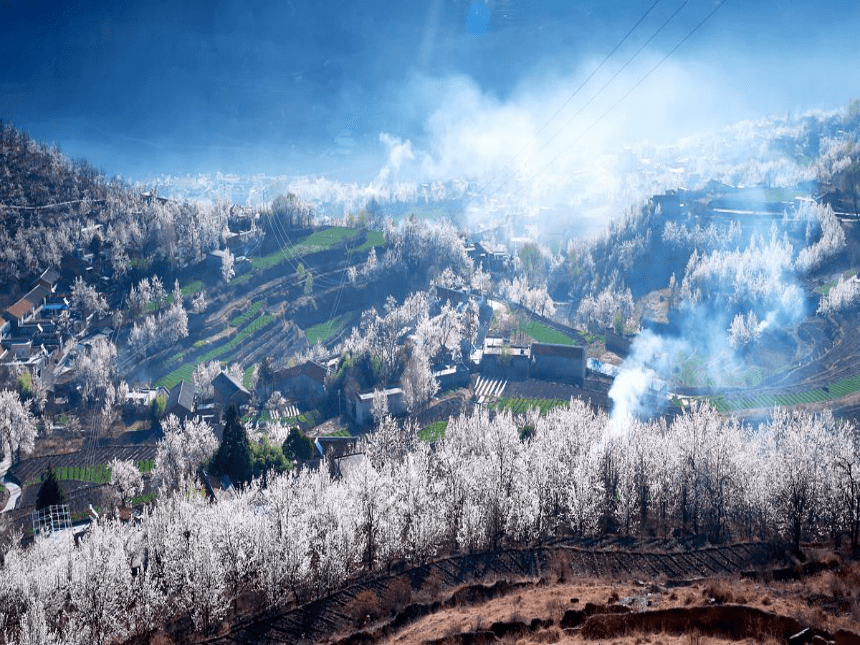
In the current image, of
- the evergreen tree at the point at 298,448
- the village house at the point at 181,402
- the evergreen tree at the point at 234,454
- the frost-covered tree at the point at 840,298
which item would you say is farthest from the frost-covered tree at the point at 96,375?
the frost-covered tree at the point at 840,298

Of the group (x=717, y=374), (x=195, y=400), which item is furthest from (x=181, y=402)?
(x=717, y=374)

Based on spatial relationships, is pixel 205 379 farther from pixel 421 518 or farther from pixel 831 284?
pixel 831 284

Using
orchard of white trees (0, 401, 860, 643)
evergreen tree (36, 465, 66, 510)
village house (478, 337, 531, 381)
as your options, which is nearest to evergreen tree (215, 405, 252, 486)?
orchard of white trees (0, 401, 860, 643)

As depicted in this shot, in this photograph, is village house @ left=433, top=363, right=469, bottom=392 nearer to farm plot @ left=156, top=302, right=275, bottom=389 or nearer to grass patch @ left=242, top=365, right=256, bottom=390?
grass patch @ left=242, top=365, right=256, bottom=390

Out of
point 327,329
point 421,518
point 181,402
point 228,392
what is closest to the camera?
point 421,518

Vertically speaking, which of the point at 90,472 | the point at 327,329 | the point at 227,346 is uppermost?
the point at 327,329

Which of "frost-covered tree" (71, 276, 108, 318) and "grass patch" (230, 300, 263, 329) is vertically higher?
"frost-covered tree" (71, 276, 108, 318)

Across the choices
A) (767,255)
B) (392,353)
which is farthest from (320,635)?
(767,255)
